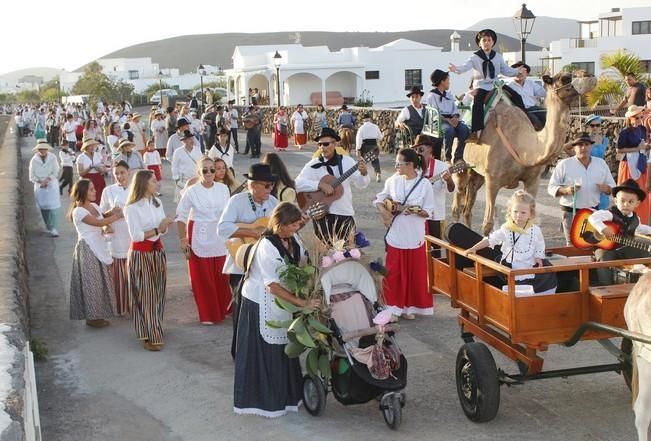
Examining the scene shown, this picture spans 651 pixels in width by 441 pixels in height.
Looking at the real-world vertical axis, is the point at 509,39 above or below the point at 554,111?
above

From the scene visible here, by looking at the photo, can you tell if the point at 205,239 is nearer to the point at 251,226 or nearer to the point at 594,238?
the point at 251,226

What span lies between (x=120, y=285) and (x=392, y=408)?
447 cm

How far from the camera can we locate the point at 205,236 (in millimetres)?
9312

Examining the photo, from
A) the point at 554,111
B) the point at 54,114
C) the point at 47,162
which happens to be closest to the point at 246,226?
the point at 554,111

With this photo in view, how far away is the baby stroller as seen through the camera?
6.25 m

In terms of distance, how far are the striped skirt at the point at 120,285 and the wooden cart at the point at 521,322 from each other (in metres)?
4.25

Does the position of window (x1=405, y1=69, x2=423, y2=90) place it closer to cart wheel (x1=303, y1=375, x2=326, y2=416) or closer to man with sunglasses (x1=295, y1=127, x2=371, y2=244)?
man with sunglasses (x1=295, y1=127, x2=371, y2=244)

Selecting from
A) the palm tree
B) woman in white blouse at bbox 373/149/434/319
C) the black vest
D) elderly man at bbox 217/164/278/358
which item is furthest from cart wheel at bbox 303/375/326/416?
the palm tree

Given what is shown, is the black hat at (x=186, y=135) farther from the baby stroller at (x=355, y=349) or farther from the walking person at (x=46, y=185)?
the baby stroller at (x=355, y=349)

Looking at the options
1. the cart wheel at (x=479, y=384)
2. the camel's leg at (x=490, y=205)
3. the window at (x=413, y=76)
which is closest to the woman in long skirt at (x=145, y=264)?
the cart wheel at (x=479, y=384)

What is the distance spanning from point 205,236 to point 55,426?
305cm

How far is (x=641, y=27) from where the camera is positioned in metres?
70.0

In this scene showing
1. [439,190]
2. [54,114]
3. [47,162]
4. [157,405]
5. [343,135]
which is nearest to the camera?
[157,405]

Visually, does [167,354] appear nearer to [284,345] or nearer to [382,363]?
[284,345]
